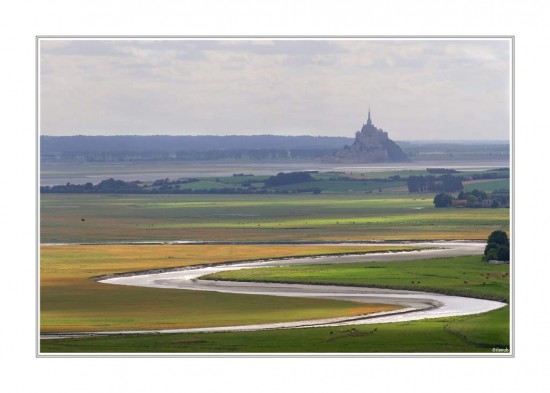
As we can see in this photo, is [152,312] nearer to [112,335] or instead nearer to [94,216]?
[112,335]

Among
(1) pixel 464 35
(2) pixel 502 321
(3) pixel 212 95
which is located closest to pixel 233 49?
(3) pixel 212 95

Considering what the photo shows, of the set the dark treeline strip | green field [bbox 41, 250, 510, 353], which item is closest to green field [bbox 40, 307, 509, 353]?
green field [bbox 41, 250, 510, 353]

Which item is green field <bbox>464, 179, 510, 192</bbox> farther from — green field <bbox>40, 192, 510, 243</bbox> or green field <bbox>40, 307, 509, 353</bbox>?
green field <bbox>40, 307, 509, 353</bbox>

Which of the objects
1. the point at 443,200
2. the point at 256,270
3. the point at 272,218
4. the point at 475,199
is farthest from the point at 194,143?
the point at 475,199

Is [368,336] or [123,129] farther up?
[123,129]

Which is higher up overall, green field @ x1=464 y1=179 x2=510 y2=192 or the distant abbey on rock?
the distant abbey on rock

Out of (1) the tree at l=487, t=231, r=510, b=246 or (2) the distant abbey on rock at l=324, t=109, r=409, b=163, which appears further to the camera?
(2) the distant abbey on rock at l=324, t=109, r=409, b=163

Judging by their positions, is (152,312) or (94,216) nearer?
(152,312)
